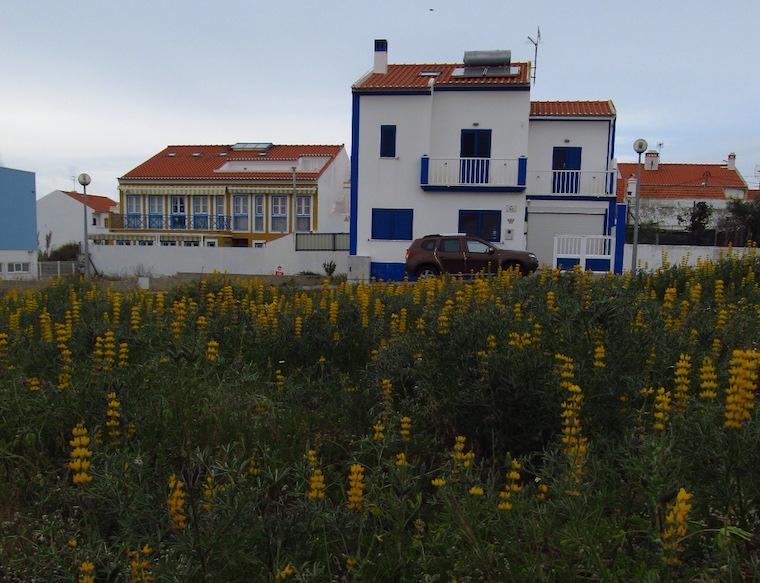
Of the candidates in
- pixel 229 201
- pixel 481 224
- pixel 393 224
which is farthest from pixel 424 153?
pixel 229 201

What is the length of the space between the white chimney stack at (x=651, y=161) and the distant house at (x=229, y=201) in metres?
27.7

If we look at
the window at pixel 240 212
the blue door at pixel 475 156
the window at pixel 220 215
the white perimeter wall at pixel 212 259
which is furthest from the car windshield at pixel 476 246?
the window at pixel 220 215

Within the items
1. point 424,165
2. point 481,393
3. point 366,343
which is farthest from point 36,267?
point 481,393

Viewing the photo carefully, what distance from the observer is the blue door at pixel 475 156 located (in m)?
22.5

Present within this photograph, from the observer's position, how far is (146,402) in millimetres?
4016

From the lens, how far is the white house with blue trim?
73.4 ft

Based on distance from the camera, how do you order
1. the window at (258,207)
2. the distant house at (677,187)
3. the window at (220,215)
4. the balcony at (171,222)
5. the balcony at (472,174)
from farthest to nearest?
the distant house at (677,187), the balcony at (171,222), the window at (220,215), the window at (258,207), the balcony at (472,174)

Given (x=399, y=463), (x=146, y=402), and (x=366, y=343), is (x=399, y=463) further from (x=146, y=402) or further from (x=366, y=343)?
(x=366, y=343)

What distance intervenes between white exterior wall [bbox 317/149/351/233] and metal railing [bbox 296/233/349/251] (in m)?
11.9

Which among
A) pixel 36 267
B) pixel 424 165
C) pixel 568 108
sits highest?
pixel 568 108

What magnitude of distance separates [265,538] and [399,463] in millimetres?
664

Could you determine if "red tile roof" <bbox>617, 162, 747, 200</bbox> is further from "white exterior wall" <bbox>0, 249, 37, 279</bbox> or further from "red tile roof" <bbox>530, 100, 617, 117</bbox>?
"white exterior wall" <bbox>0, 249, 37, 279</bbox>

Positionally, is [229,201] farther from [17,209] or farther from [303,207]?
[17,209]

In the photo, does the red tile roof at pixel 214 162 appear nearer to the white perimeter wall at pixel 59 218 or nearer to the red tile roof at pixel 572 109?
the white perimeter wall at pixel 59 218
